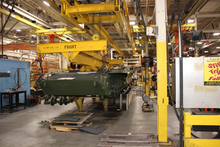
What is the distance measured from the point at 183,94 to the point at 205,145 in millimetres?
956

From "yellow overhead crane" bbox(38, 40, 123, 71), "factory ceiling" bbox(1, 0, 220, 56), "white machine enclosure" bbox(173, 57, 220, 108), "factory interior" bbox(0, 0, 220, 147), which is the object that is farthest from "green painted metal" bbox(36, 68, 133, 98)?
"white machine enclosure" bbox(173, 57, 220, 108)

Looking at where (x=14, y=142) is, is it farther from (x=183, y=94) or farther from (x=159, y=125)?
A: (x=183, y=94)

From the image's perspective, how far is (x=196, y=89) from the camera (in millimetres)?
2895

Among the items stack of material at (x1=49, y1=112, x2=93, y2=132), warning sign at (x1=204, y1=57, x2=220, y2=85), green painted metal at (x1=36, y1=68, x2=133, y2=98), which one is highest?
warning sign at (x1=204, y1=57, x2=220, y2=85)

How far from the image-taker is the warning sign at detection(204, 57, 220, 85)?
9.31 ft

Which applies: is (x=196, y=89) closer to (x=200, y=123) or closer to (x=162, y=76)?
(x=200, y=123)

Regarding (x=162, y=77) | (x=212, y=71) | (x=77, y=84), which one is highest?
(x=212, y=71)

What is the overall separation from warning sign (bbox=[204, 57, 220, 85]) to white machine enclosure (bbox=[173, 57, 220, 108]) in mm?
72

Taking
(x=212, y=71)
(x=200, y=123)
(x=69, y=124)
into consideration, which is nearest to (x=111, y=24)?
(x=69, y=124)

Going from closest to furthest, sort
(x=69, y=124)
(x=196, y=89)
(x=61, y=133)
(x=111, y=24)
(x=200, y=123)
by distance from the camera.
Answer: (x=200, y=123) → (x=196, y=89) → (x=61, y=133) → (x=69, y=124) → (x=111, y=24)

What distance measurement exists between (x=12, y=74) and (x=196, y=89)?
903cm

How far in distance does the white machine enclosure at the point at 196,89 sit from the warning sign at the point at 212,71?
7 cm

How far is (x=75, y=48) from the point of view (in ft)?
15.3

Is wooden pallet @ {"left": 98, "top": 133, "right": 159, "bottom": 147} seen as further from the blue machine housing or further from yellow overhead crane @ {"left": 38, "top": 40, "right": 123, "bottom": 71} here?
the blue machine housing
